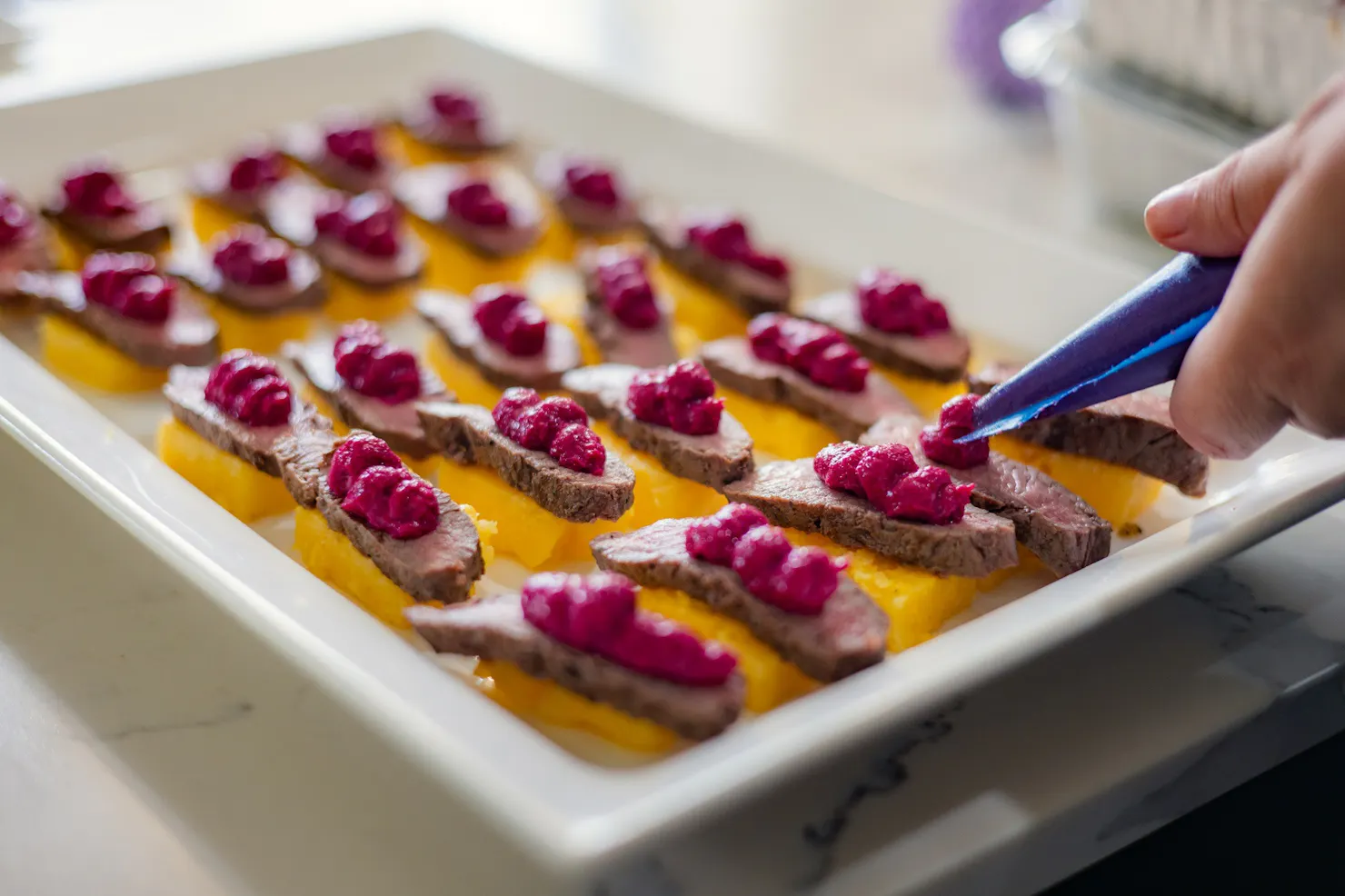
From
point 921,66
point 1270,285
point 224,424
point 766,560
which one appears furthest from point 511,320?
point 921,66

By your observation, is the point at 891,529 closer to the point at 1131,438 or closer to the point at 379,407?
the point at 1131,438

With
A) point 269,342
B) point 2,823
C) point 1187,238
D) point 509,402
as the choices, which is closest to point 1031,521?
point 1187,238

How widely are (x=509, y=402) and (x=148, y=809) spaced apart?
1019mm

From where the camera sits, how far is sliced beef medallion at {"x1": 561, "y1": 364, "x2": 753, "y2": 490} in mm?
2908

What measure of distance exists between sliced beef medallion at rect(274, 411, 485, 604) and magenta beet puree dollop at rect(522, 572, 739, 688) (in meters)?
0.33

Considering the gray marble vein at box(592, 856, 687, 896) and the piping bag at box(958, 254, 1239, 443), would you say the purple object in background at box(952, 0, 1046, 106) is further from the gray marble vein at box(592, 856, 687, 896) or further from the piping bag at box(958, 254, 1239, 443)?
the gray marble vein at box(592, 856, 687, 896)

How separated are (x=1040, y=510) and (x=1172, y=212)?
0.60 meters

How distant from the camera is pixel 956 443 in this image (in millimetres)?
2854

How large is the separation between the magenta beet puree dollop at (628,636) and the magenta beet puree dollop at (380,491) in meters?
0.44

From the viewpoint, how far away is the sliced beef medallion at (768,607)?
232cm

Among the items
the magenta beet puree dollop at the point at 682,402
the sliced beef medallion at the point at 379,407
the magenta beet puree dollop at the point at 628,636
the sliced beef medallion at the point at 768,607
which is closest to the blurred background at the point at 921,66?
the magenta beet puree dollop at the point at 682,402

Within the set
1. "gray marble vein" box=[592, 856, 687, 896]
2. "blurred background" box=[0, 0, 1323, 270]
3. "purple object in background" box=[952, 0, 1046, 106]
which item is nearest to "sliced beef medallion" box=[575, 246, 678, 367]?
"blurred background" box=[0, 0, 1323, 270]

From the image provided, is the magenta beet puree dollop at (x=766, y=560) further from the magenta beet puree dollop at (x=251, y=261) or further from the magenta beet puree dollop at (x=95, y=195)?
the magenta beet puree dollop at (x=95, y=195)

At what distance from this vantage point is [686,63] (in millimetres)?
6559
